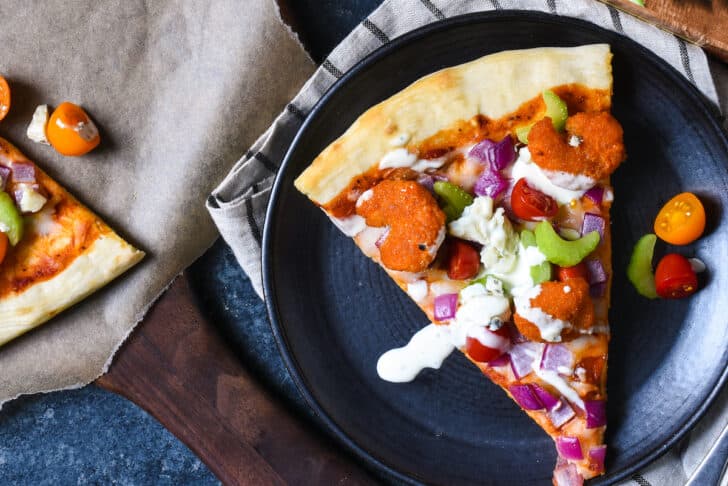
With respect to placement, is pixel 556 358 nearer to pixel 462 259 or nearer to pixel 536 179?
pixel 462 259

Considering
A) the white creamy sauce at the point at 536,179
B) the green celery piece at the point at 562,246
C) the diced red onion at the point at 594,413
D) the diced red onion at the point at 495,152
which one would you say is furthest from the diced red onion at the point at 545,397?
the diced red onion at the point at 495,152

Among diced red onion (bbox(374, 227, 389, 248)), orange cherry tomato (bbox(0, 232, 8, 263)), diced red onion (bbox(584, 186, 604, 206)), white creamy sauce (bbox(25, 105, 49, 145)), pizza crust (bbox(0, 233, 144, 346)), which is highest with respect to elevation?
white creamy sauce (bbox(25, 105, 49, 145))

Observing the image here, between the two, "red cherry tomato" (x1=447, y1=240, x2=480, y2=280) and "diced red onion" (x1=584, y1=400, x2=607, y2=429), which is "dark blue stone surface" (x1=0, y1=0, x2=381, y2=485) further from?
"diced red onion" (x1=584, y1=400, x2=607, y2=429)

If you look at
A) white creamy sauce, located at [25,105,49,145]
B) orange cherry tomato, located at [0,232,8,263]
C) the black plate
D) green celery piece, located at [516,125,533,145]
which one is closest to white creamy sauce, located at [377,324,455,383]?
the black plate

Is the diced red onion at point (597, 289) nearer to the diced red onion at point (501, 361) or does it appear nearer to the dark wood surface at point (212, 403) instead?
the diced red onion at point (501, 361)

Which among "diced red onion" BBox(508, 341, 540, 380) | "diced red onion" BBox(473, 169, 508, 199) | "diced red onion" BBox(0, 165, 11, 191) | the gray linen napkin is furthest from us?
"diced red onion" BBox(0, 165, 11, 191)
